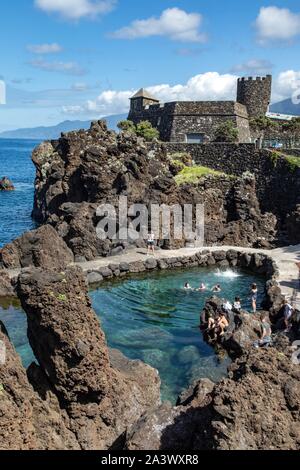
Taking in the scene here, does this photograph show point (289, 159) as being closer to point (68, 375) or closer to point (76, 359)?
point (76, 359)

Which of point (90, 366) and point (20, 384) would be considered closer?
point (20, 384)

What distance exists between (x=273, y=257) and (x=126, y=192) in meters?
13.8

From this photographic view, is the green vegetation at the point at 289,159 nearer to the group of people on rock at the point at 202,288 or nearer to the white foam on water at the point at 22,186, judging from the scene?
the group of people on rock at the point at 202,288

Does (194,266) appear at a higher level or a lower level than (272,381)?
lower

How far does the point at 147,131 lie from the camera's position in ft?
198

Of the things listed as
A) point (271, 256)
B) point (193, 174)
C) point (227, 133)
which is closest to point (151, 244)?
point (271, 256)

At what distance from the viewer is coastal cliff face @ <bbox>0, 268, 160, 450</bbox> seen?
12039 millimetres

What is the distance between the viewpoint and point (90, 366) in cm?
1284

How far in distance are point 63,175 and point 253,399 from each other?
4504cm

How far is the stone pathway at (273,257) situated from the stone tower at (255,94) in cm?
3193

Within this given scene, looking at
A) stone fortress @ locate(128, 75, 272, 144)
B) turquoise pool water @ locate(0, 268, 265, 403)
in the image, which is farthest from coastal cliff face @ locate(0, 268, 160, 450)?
stone fortress @ locate(128, 75, 272, 144)

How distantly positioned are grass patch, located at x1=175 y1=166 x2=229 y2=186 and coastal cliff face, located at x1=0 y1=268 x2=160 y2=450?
112ft

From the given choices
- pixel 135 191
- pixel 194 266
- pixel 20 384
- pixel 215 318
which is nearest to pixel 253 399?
pixel 20 384

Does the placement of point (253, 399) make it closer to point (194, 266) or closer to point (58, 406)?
point (58, 406)
